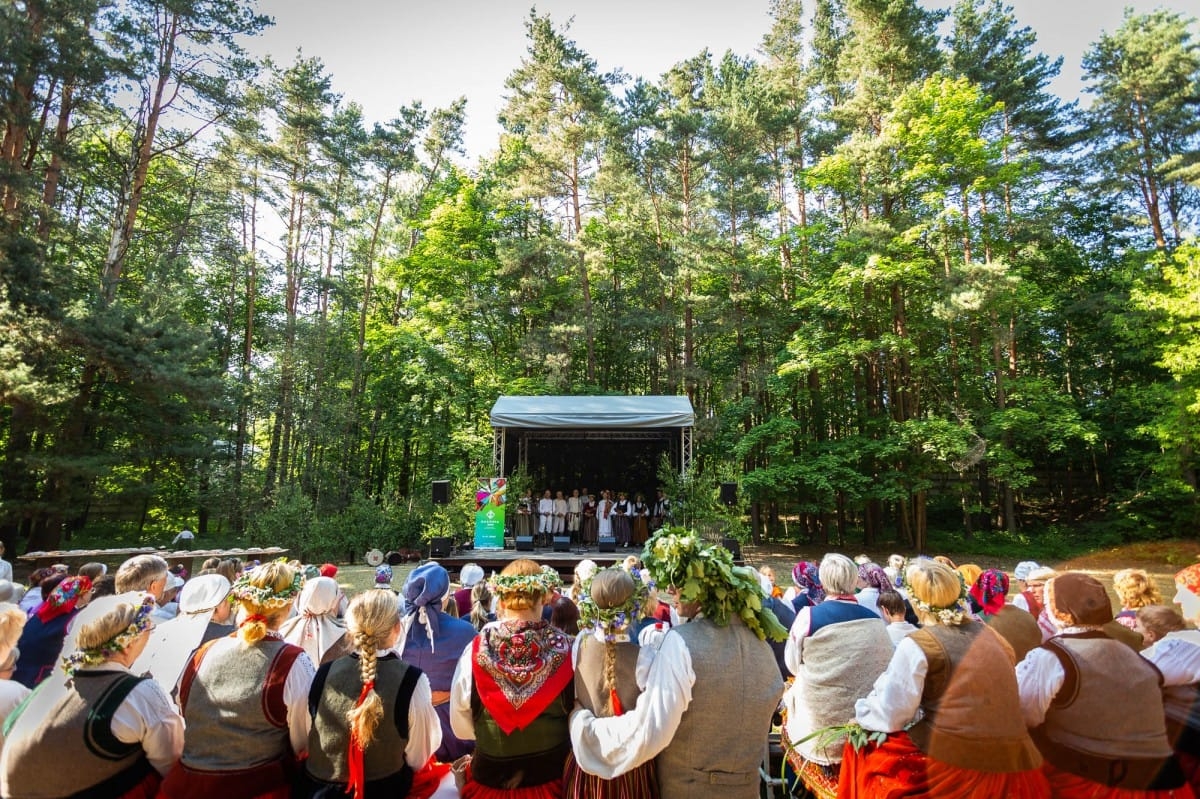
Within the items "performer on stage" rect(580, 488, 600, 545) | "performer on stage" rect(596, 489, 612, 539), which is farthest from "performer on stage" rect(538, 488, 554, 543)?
"performer on stage" rect(596, 489, 612, 539)

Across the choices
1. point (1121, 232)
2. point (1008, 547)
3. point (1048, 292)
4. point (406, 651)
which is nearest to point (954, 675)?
point (406, 651)

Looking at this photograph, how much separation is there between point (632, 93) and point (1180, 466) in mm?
15907

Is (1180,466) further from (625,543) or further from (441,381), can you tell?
(441,381)

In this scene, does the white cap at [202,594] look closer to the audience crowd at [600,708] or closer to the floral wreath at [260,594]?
the audience crowd at [600,708]

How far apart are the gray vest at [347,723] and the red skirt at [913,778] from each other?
1.48 meters

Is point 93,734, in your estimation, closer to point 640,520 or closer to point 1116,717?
point 1116,717

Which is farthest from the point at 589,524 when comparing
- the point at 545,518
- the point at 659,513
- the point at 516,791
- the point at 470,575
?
the point at 516,791

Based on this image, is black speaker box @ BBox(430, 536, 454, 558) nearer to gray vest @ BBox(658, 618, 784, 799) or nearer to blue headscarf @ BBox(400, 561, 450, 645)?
blue headscarf @ BBox(400, 561, 450, 645)

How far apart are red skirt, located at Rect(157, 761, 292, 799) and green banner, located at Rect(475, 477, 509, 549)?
8.44 metres

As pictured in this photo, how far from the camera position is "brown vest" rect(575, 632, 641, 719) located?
1.71 metres

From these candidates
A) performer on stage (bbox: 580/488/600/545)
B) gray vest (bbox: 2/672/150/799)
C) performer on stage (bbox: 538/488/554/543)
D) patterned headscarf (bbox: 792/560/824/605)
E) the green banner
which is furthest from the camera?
performer on stage (bbox: 580/488/600/545)

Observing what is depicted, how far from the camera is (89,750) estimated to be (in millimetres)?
1541

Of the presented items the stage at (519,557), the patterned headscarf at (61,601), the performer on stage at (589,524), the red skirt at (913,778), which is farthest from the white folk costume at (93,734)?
the performer on stage at (589,524)

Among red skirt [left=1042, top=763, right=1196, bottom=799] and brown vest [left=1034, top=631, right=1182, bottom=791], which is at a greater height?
brown vest [left=1034, top=631, right=1182, bottom=791]
